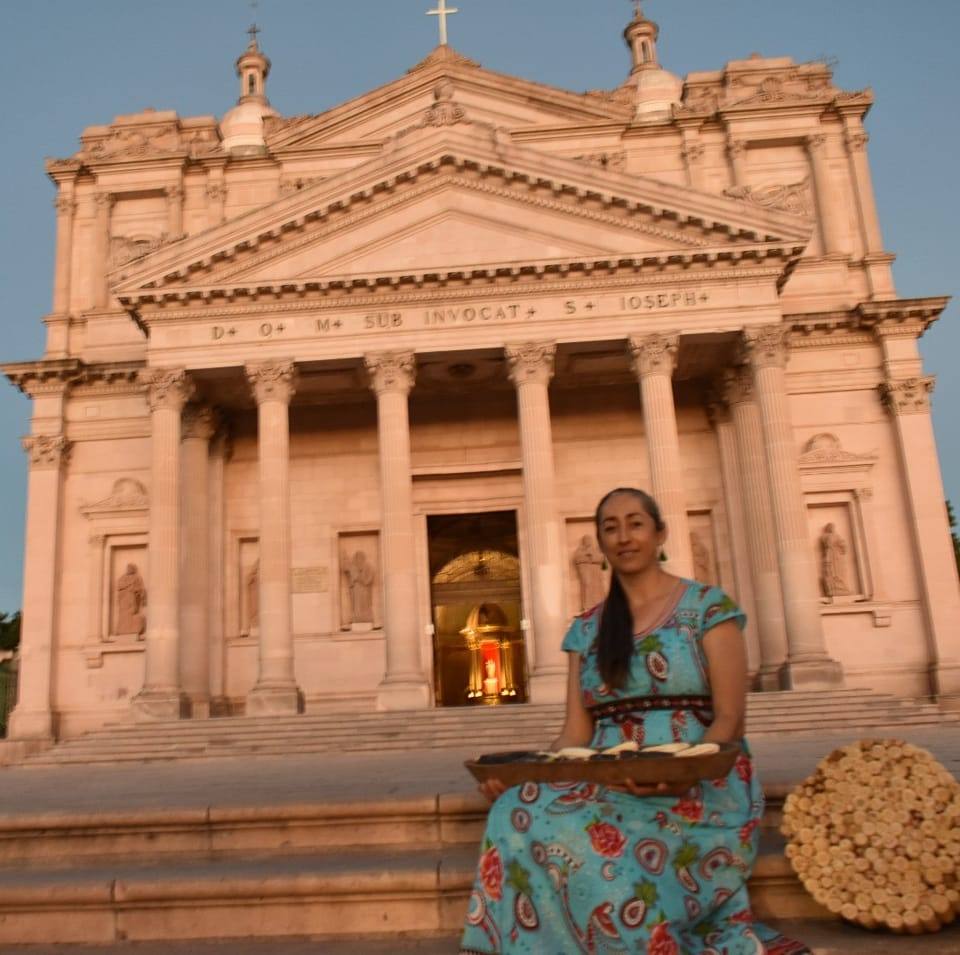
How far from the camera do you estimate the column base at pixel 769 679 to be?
26331 millimetres

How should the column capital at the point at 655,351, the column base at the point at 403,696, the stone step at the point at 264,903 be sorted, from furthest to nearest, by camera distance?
1. the column capital at the point at 655,351
2. the column base at the point at 403,696
3. the stone step at the point at 264,903

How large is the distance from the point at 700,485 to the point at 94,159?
23.5 meters

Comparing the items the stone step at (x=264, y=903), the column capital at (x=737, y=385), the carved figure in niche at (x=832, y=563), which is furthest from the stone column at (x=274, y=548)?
the stone step at (x=264, y=903)

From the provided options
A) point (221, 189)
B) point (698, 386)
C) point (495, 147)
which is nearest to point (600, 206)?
point (495, 147)

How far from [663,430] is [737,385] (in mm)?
4112

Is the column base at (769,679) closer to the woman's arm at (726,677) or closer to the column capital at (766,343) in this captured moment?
the column capital at (766,343)

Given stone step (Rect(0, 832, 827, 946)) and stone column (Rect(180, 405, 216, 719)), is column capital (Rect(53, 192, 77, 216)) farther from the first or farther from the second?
stone step (Rect(0, 832, 827, 946))

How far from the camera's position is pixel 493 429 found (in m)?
31.8

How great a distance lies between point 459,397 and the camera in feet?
105

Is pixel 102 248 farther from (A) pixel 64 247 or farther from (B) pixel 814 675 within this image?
(B) pixel 814 675

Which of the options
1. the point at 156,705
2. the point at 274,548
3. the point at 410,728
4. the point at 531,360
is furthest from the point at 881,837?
the point at 156,705

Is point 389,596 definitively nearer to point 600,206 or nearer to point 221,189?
point 600,206

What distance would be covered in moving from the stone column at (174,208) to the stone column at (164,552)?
902cm

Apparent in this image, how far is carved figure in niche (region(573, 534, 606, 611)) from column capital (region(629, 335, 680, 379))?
5.81 m
